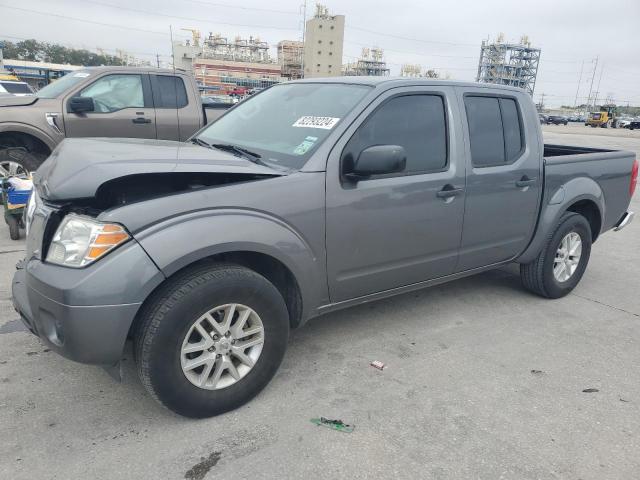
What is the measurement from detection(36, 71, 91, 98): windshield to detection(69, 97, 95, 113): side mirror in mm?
510

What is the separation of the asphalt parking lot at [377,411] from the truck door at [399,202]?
538 mm

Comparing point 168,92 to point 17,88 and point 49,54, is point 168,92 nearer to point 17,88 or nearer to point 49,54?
point 17,88

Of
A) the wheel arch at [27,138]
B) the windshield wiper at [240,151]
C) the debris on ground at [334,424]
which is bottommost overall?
the debris on ground at [334,424]

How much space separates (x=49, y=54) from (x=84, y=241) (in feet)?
373

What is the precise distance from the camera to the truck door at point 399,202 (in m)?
2.91

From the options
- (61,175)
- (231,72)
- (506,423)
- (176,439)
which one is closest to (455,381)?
(506,423)

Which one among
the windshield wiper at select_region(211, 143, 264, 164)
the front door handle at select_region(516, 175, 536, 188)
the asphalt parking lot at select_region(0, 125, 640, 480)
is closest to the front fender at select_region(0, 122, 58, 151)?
the asphalt parking lot at select_region(0, 125, 640, 480)

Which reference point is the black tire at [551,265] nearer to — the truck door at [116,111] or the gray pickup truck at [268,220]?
the gray pickup truck at [268,220]

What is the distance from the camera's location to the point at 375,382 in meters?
2.97

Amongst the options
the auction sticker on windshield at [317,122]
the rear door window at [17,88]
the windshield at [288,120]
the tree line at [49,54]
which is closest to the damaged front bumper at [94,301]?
the windshield at [288,120]

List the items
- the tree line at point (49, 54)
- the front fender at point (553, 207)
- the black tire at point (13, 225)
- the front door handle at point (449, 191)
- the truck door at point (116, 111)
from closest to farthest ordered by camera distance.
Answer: the front door handle at point (449, 191)
the front fender at point (553, 207)
the black tire at point (13, 225)
the truck door at point (116, 111)
the tree line at point (49, 54)

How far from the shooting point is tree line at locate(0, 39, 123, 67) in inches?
3637

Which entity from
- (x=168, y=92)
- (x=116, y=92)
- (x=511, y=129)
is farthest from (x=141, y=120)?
(x=511, y=129)

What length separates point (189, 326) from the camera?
7.68ft
